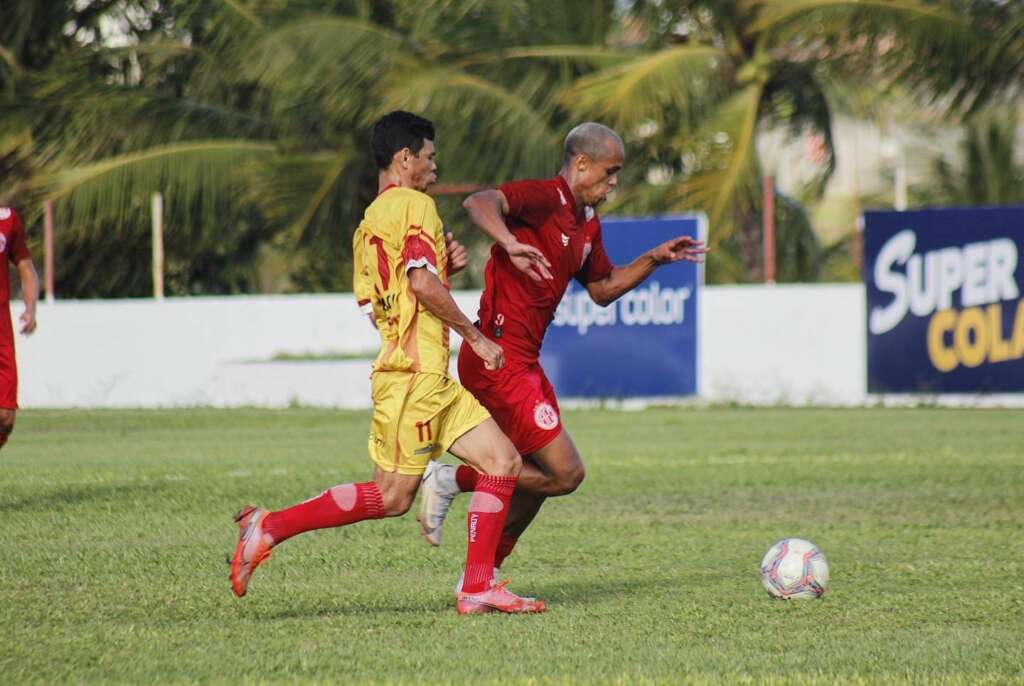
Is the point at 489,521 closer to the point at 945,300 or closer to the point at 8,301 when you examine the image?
the point at 8,301

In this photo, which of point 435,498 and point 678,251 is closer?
point 435,498

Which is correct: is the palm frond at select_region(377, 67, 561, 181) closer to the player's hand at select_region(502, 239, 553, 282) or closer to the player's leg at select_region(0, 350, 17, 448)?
the player's leg at select_region(0, 350, 17, 448)

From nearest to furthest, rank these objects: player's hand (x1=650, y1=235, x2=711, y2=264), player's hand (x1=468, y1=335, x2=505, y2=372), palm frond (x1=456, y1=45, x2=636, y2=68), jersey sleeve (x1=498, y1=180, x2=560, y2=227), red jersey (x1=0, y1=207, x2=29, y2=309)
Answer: player's hand (x1=468, y1=335, x2=505, y2=372) → jersey sleeve (x1=498, y1=180, x2=560, y2=227) → player's hand (x1=650, y1=235, x2=711, y2=264) → red jersey (x1=0, y1=207, x2=29, y2=309) → palm frond (x1=456, y1=45, x2=636, y2=68)

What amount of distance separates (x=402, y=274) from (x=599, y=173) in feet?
3.78

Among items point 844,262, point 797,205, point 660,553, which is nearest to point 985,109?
point 797,205

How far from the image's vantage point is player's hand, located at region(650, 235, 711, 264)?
7750 mm

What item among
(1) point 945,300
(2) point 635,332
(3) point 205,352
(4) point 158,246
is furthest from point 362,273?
(4) point 158,246

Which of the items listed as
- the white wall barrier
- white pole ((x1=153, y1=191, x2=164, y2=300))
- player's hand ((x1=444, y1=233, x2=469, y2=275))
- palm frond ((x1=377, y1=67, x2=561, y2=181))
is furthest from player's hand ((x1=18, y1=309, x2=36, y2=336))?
palm frond ((x1=377, y1=67, x2=561, y2=181))

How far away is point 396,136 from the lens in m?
6.82

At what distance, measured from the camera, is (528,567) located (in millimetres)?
8398

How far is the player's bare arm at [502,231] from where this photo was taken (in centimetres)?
668

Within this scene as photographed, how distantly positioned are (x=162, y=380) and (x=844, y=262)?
12776mm

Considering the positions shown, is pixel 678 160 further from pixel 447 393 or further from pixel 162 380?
pixel 447 393

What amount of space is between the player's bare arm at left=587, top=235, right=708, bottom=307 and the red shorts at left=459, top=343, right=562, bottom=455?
770mm
